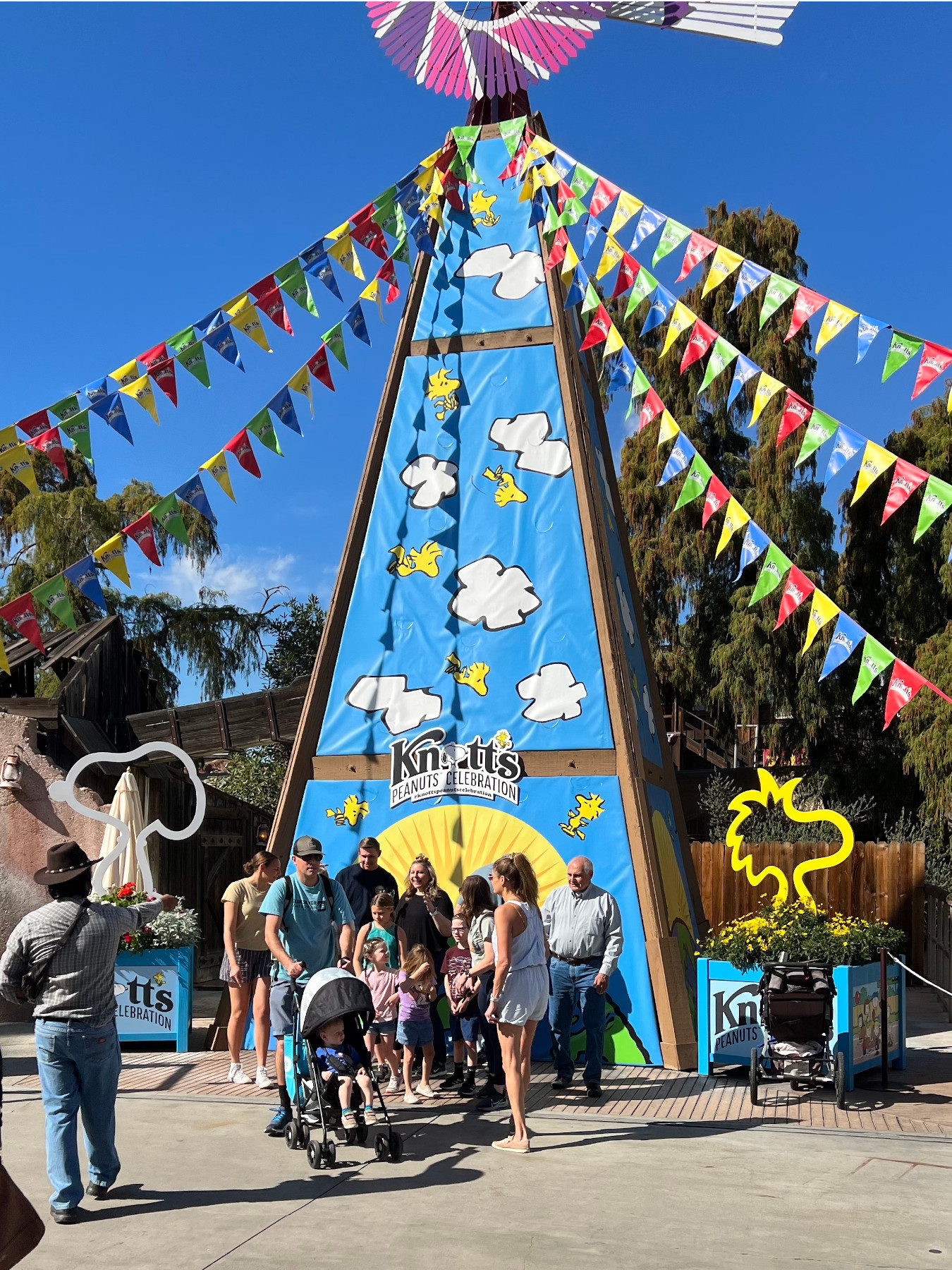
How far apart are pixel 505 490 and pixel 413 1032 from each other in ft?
15.9

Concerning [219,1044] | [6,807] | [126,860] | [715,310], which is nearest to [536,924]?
[219,1044]

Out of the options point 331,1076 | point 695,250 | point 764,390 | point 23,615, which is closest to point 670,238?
point 695,250

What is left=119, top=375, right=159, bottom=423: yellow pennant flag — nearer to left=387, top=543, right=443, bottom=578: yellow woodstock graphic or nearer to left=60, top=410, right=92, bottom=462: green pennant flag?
left=60, top=410, right=92, bottom=462: green pennant flag

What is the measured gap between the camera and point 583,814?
31.8 ft

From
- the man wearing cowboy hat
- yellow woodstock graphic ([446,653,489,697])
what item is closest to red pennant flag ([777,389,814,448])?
yellow woodstock graphic ([446,653,489,697])

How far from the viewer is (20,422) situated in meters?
9.79

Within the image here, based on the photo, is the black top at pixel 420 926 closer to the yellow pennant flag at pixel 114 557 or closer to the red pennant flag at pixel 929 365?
the yellow pennant flag at pixel 114 557

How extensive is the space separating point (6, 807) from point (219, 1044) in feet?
15.3

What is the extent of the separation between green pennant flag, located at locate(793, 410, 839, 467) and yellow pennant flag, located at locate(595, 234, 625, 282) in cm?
227

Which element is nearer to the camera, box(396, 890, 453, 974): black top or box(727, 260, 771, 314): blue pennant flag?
box(396, 890, 453, 974): black top

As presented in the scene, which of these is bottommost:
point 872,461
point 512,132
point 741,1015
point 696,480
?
point 741,1015

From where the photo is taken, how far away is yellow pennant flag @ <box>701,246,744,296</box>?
922 centimetres

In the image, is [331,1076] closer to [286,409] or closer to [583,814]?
[583,814]

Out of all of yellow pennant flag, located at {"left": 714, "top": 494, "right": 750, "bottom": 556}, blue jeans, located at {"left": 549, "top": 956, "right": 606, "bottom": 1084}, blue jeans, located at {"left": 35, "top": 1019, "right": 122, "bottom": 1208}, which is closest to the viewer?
blue jeans, located at {"left": 35, "top": 1019, "right": 122, "bottom": 1208}
